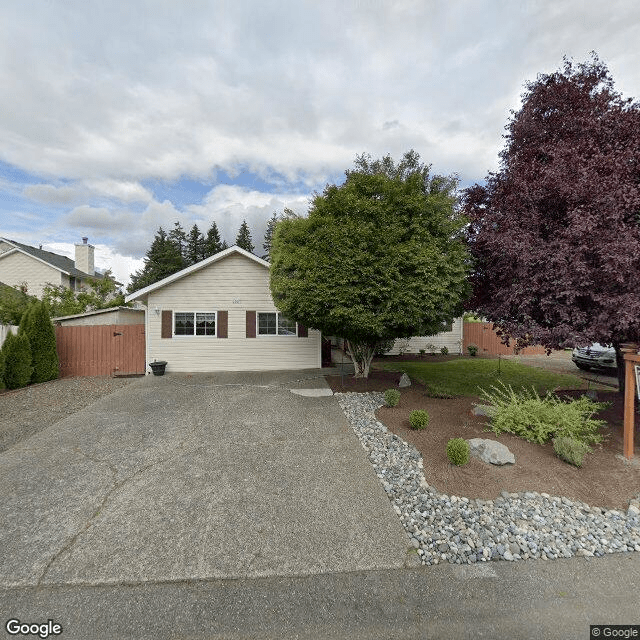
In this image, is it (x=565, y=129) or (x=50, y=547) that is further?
(x=565, y=129)

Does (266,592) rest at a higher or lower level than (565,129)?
lower

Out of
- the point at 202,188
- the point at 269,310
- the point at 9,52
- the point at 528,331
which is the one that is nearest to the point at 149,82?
the point at 9,52

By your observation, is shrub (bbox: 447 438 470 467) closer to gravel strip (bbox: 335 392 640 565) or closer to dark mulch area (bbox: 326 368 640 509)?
dark mulch area (bbox: 326 368 640 509)

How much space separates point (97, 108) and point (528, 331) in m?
12.5

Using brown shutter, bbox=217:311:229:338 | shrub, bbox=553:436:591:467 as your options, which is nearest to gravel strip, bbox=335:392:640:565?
shrub, bbox=553:436:591:467

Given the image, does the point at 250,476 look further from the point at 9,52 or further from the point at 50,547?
the point at 9,52

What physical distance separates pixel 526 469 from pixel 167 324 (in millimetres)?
11375

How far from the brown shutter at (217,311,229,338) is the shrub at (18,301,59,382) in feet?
17.2

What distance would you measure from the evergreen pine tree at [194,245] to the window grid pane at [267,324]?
37.7 metres

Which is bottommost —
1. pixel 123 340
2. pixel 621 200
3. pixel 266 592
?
pixel 266 592

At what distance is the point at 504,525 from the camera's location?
3.18m

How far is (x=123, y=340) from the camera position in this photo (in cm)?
1155

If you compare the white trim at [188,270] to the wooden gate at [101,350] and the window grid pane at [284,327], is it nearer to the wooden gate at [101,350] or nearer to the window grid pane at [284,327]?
the wooden gate at [101,350]

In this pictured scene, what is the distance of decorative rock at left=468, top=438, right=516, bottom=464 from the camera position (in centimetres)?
427
